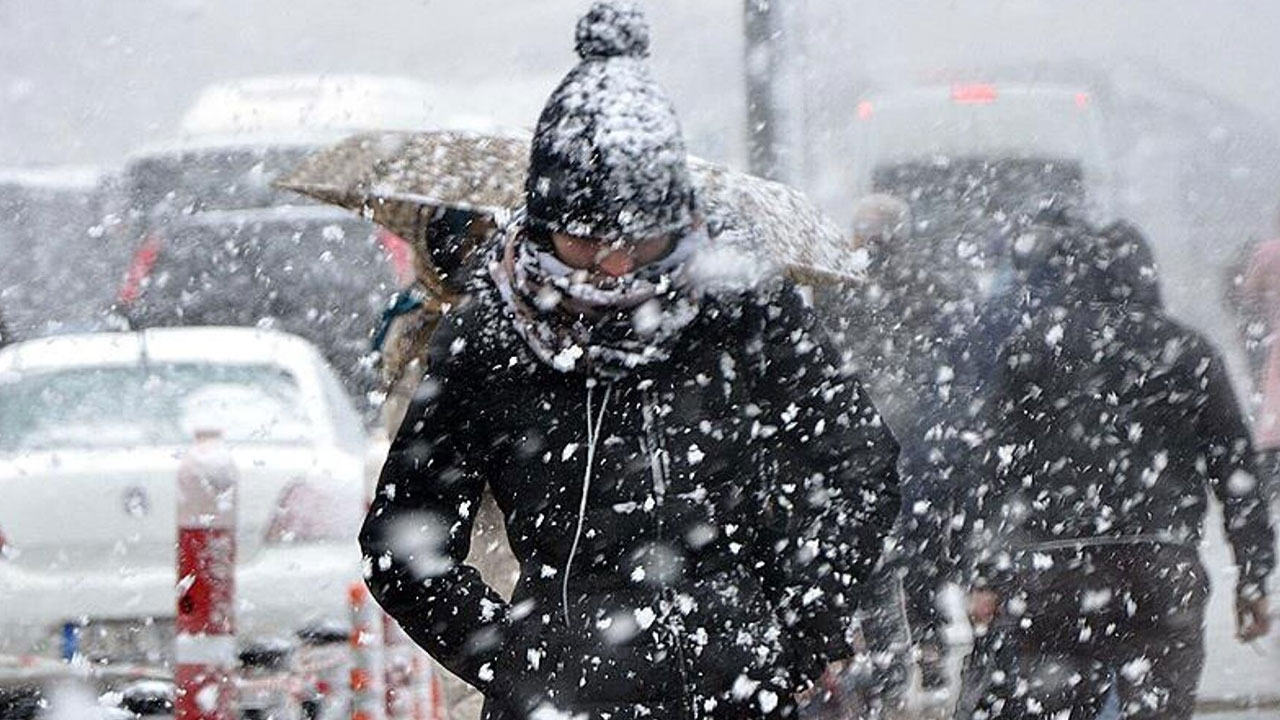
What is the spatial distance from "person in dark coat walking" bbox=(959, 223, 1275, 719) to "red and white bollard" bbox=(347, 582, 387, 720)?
5.96ft

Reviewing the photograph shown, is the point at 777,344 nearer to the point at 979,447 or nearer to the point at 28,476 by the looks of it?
the point at 979,447

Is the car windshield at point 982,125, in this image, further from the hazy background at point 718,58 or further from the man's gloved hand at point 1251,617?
the man's gloved hand at point 1251,617

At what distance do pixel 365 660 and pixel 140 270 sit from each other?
31.2 ft

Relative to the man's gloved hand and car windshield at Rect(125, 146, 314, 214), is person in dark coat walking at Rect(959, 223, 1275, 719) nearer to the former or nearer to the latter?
the man's gloved hand

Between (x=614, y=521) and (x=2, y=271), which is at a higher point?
(x=614, y=521)

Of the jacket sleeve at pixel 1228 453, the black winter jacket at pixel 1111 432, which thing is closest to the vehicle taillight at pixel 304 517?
the black winter jacket at pixel 1111 432

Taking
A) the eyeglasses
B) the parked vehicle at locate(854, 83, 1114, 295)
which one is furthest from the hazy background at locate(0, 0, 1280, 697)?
the eyeglasses

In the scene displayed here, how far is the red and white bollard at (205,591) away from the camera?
5.59 metres

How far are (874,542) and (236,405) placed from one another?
5.41m

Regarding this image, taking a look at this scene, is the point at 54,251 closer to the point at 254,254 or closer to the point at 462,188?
the point at 254,254

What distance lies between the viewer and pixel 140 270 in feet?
50.6

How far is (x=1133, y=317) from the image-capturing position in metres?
5.26

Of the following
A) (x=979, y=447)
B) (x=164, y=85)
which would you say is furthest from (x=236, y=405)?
(x=164, y=85)

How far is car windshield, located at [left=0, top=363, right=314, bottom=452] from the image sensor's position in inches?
336
